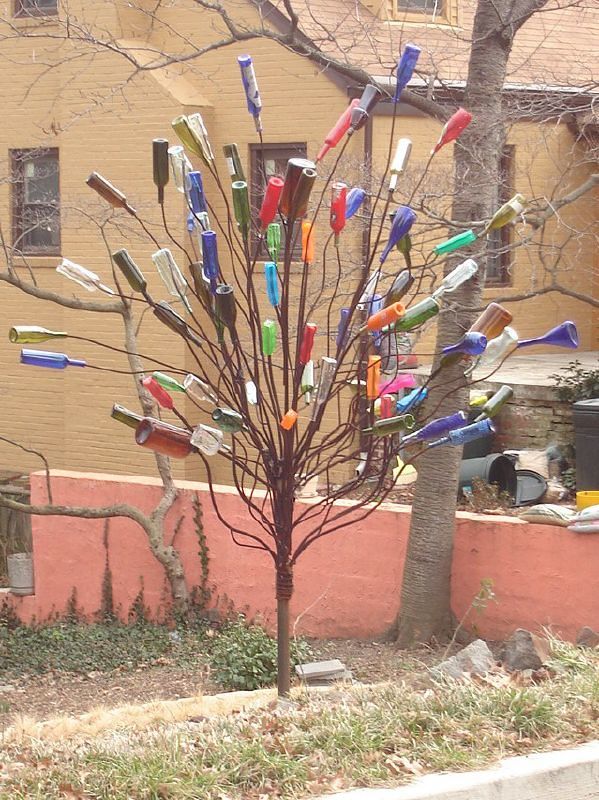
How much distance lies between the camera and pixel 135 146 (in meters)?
15.3

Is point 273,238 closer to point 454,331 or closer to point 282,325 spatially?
point 282,325

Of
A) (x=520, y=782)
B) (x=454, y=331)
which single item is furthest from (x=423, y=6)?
(x=520, y=782)

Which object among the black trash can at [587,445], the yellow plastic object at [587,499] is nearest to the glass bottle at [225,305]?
the yellow plastic object at [587,499]

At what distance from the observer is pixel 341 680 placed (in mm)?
8016

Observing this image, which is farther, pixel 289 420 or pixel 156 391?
pixel 156 391

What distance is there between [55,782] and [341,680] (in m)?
3.70

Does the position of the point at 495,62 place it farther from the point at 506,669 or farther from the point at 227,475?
the point at 227,475

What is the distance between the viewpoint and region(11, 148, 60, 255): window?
1650cm

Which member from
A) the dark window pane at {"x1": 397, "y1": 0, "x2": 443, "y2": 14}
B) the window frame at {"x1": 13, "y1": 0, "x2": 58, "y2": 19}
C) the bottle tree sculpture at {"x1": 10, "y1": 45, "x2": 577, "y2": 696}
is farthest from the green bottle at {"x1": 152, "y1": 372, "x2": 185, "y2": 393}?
the window frame at {"x1": 13, "y1": 0, "x2": 58, "y2": 19}

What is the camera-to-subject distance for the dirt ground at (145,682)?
9.15m

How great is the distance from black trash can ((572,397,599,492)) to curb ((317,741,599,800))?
233 inches

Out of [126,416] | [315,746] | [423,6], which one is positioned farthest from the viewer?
[423,6]

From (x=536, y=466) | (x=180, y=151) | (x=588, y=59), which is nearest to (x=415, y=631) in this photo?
(x=536, y=466)

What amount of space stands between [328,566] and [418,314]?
210 inches
